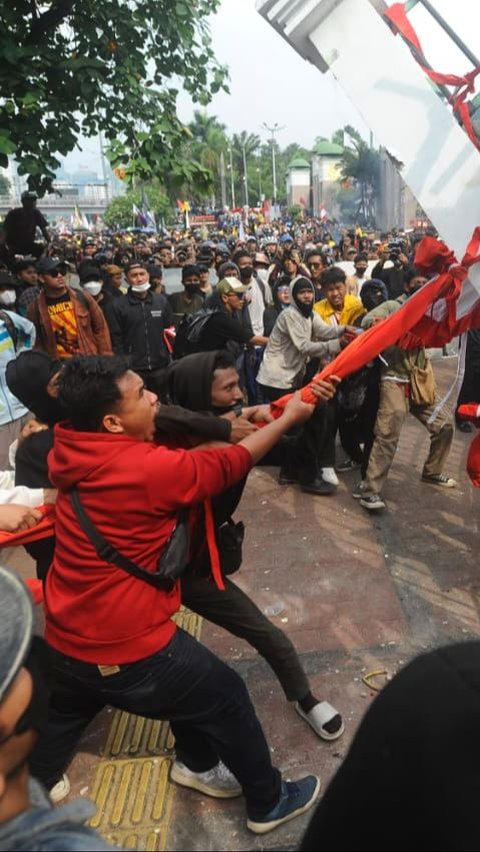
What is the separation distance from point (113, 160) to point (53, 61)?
1009 mm

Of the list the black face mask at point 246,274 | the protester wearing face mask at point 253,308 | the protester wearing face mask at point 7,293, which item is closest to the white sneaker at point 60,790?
the protester wearing face mask at point 253,308

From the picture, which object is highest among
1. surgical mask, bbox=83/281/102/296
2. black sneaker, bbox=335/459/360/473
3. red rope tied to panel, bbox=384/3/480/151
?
red rope tied to panel, bbox=384/3/480/151

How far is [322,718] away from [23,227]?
7063 millimetres

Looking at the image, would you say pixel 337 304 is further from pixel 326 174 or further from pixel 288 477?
pixel 326 174

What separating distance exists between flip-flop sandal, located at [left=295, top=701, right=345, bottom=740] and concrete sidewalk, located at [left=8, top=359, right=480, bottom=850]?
40mm

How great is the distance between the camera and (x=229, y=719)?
82.1 inches

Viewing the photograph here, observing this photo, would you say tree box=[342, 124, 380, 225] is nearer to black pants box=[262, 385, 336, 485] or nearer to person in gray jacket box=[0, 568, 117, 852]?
black pants box=[262, 385, 336, 485]

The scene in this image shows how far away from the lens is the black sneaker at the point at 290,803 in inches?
88.7

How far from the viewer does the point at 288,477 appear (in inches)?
212

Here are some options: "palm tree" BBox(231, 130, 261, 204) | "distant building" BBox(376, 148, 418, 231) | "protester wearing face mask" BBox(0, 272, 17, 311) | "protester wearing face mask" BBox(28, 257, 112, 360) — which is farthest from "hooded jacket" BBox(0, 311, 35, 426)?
"palm tree" BBox(231, 130, 261, 204)

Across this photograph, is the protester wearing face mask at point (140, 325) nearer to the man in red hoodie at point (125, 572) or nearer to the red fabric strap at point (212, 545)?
the red fabric strap at point (212, 545)

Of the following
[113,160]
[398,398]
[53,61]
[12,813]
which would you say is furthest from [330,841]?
[53,61]

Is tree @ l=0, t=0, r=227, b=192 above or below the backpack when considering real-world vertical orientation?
above

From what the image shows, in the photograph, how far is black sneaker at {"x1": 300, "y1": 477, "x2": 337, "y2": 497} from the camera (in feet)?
16.7
